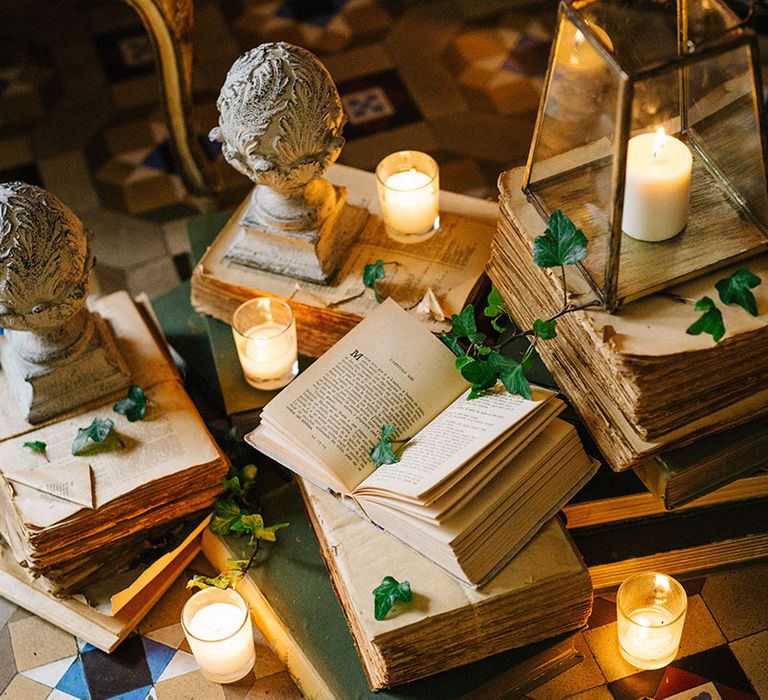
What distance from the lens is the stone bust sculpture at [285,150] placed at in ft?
4.18

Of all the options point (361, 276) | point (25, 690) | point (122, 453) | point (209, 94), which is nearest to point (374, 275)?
point (361, 276)

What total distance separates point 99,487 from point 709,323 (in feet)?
2.44

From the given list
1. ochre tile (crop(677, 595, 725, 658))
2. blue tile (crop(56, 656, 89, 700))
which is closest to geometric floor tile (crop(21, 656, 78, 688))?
blue tile (crop(56, 656, 89, 700))

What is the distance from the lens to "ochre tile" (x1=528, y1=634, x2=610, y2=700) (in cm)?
133

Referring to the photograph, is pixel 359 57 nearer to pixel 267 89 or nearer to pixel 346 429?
pixel 267 89

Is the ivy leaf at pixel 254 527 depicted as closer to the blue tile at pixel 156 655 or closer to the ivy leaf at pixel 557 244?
the blue tile at pixel 156 655

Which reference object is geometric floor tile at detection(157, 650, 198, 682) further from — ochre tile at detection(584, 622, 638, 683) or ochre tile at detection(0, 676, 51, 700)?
ochre tile at detection(584, 622, 638, 683)

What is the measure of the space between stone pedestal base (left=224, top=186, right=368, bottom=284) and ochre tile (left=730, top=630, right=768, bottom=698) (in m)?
0.72

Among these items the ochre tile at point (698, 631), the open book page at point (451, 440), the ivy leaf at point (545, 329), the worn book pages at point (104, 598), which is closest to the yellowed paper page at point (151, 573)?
Answer: the worn book pages at point (104, 598)

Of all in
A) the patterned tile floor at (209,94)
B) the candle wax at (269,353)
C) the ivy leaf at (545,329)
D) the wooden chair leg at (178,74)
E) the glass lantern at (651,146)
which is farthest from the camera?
the patterned tile floor at (209,94)

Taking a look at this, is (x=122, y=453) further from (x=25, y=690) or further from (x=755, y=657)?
(x=755, y=657)

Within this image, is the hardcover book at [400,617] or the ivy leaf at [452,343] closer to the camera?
the hardcover book at [400,617]

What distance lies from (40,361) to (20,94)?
105 cm

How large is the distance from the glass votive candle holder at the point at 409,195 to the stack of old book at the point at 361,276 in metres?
0.02
